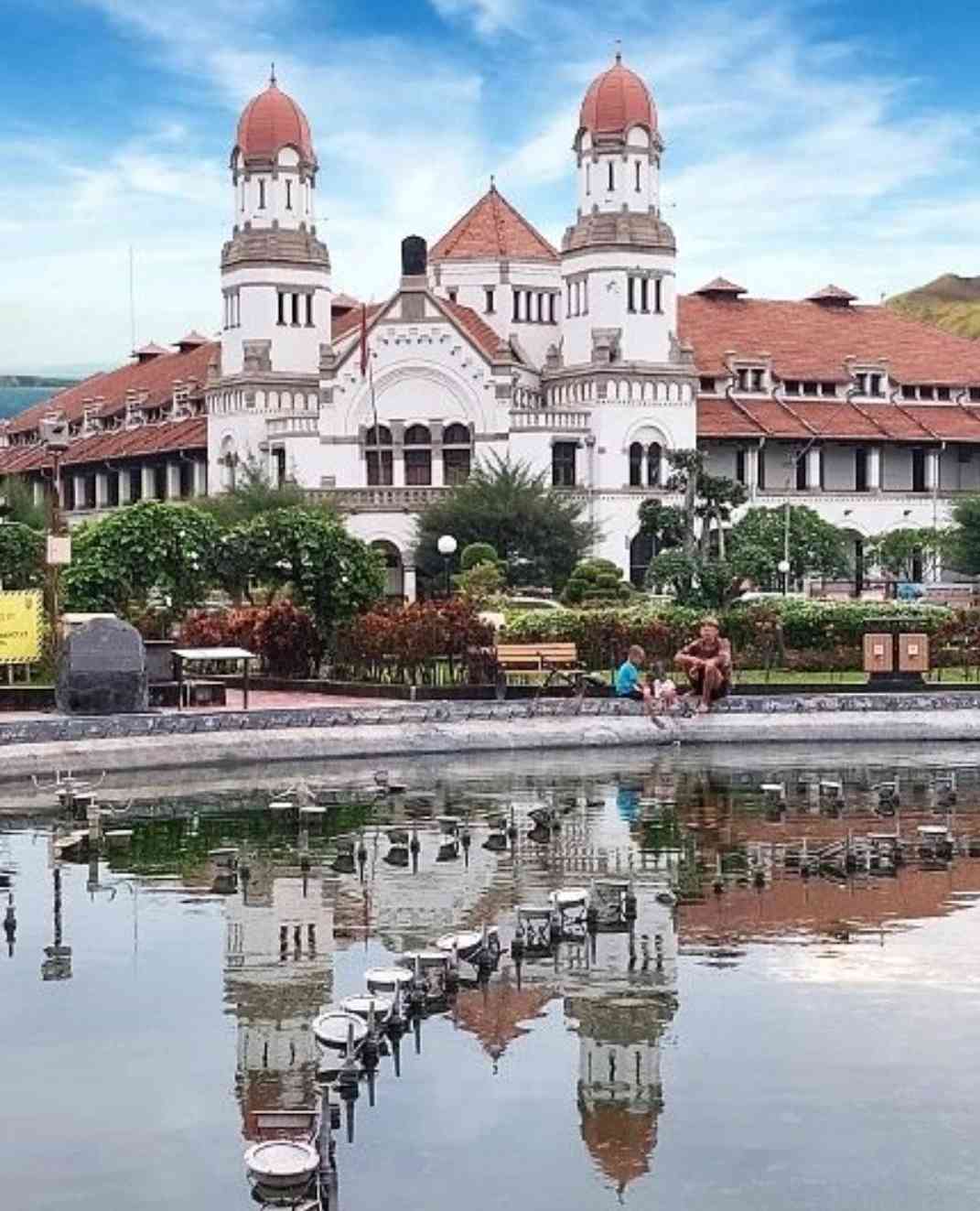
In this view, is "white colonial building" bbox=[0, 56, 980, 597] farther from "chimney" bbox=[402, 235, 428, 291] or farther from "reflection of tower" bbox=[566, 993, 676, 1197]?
"reflection of tower" bbox=[566, 993, 676, 1197]

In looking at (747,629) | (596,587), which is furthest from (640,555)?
(747,629)

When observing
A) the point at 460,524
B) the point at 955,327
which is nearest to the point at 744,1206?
the point at 460,524

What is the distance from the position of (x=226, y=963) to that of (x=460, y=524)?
4445cm

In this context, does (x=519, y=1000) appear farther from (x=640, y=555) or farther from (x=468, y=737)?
(x=640, y=555)

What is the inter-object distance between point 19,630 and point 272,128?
36.0 meters

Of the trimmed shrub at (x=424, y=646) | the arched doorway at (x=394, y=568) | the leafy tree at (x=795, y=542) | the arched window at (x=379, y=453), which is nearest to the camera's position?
the trimmed shrub at (x=424, y=646)

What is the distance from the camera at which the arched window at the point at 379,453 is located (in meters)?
67.7

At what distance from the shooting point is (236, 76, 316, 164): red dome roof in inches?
2734

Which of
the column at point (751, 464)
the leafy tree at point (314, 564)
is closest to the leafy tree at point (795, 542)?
the column at point (751, 464)

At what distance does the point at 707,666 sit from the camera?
32531 millimetres

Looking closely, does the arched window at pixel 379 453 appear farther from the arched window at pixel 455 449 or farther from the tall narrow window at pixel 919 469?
the tall narrow window at pixel 919 469

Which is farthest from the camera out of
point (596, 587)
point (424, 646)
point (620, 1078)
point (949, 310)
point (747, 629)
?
point (949, 310)

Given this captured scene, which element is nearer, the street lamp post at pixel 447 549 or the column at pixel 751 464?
the street lamp post at pixel 447 549

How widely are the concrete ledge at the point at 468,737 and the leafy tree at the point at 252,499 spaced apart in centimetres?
2683
